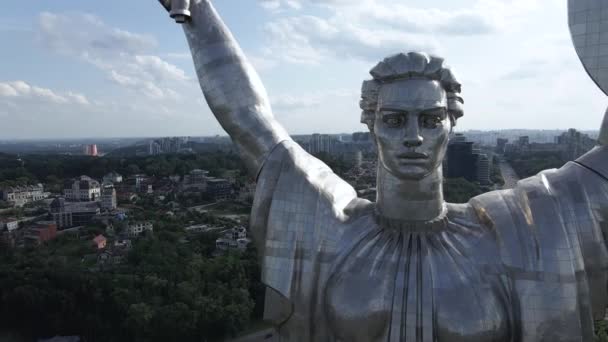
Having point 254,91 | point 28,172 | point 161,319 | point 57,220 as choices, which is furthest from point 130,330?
point 28,172

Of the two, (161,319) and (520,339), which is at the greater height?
(520,339)

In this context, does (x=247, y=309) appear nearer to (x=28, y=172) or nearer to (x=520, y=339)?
(x=520, y=339)

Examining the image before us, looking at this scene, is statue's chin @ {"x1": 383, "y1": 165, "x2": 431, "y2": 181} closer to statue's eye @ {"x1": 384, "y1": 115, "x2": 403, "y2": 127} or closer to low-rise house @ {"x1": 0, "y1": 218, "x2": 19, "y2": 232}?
statue's eye @ {"x1": 384, "y1": 115, "x2": 403, "y2": 127}

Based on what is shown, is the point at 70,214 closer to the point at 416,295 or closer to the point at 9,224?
the point at 9,224

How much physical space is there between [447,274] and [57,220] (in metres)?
49.4

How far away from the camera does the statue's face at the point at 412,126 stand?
14.7 ft

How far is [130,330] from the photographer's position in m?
21.4

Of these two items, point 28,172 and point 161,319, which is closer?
point 161,319

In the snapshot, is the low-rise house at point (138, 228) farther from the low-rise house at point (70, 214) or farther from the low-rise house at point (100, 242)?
the low-rise house at point (70, 214)

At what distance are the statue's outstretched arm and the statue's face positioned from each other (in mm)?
1339

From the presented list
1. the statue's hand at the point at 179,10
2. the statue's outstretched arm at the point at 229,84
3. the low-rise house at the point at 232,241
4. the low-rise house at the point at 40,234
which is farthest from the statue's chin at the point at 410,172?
the low-rise house at the point at 40,234

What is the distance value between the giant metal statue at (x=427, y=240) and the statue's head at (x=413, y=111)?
1cm

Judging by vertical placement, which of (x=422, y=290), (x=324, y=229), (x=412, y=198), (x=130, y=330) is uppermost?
(x=412, y=198)

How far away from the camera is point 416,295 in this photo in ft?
14.5
